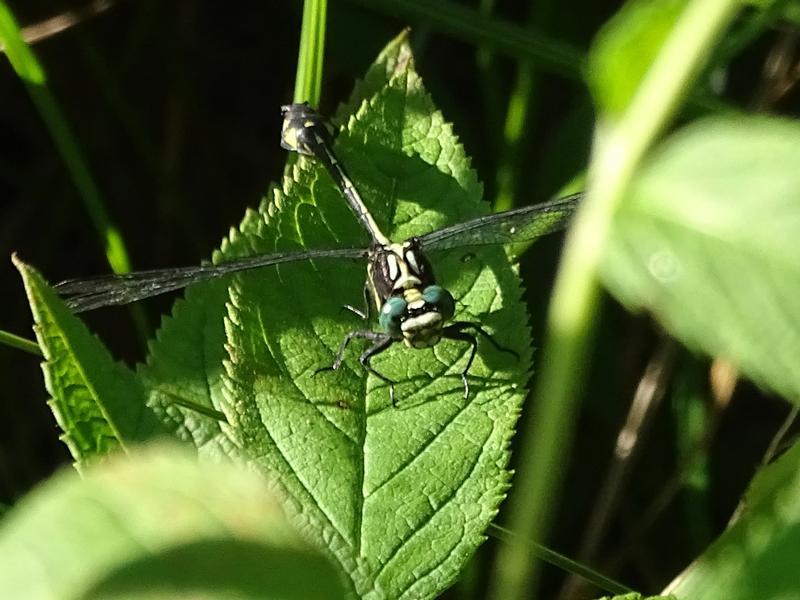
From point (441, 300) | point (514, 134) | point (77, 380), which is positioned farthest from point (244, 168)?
point (77, 380)

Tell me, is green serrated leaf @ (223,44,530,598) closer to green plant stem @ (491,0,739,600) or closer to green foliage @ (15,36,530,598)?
green foliage @ (15,36,530,598)

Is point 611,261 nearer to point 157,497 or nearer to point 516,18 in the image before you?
point 157,497

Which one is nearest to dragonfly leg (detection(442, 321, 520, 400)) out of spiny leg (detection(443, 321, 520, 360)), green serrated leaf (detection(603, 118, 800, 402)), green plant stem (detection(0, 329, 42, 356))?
spiny leg (detection(443, 321, 520, 360))

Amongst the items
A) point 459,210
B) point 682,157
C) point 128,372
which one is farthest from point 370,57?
point 682,157

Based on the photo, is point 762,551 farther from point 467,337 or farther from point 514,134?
point 514,134

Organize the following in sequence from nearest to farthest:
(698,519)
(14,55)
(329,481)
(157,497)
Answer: (157,497), (329,481), (14,55), (698,519)
